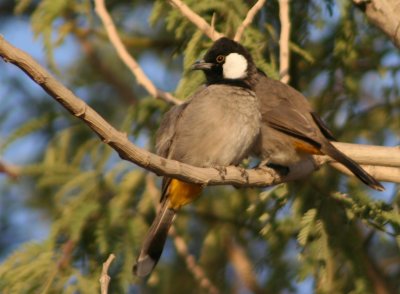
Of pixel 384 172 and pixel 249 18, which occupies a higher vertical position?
pixel 249 18

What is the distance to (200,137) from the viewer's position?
3740 mm

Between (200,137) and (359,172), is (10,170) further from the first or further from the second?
(359,172)

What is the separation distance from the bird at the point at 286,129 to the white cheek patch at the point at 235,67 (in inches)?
6.7

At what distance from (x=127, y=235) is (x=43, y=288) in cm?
52

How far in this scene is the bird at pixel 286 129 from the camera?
3809mm

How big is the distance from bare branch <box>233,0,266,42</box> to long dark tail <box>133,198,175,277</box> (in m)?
0.91

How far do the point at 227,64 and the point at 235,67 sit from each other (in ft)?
0.21

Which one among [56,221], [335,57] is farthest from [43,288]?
[335,57]

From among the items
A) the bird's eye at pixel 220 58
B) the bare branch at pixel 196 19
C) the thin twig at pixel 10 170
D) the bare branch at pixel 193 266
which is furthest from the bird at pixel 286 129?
the thin twig at pixel 10 170

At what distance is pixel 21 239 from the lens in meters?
5.00

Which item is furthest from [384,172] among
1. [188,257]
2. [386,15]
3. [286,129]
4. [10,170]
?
[10,170]

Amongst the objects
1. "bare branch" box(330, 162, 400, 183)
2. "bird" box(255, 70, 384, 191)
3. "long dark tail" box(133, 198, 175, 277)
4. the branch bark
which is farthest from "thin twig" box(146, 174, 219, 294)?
the branch bark

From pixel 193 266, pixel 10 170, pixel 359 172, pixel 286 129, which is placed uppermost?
pixel 359 172

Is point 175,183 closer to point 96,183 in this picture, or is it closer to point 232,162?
point 232,162
